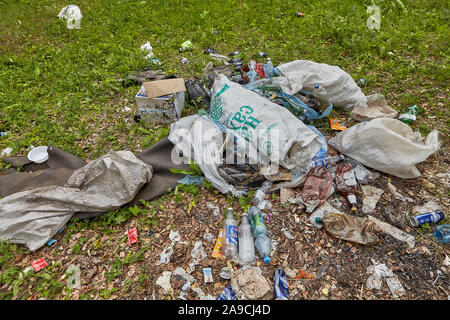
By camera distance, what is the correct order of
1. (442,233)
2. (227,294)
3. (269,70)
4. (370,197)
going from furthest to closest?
(269,70), (370,197), (442,233), (227,294)

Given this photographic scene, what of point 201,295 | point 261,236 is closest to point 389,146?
point 261,236

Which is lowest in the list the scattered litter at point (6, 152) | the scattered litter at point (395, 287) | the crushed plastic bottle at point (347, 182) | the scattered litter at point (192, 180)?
the scattered litter at point (395, 287)

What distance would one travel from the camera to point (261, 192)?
7.65ft

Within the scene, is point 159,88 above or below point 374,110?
above

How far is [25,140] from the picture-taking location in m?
3.06

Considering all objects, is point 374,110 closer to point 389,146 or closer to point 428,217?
point 389,146

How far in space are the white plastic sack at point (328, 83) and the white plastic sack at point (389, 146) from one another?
64 cm

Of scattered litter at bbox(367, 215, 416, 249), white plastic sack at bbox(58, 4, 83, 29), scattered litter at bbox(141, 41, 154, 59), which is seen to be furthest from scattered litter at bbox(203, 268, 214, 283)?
white plastic sack at bbox(58, 4, 83, 29)

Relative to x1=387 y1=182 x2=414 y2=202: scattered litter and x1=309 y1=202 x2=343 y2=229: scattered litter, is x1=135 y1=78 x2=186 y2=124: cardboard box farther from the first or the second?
x1=387 y1=182 x2=414 y2=202: scattered litter

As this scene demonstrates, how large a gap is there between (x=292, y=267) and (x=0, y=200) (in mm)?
2412

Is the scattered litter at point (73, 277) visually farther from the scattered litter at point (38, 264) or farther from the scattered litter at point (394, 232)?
Answer: the scattered litter at point (394, 232)

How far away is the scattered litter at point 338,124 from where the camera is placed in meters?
2.96

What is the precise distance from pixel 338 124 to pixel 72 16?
18.9 feet

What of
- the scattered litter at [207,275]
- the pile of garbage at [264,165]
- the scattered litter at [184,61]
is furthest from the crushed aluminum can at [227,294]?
the scattered litter at [184,61]
